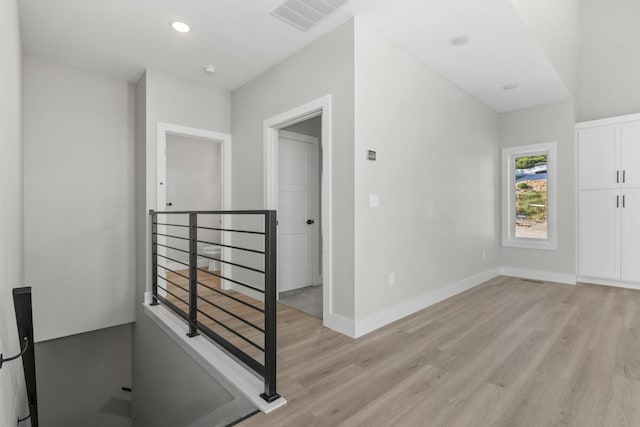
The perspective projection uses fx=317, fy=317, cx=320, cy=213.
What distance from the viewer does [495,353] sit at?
2363mm

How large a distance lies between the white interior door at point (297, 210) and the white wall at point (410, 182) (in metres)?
1.56

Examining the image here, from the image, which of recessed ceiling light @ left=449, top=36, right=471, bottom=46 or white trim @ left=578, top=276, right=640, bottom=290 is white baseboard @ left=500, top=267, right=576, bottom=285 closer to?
white trim @ left=578, top=276, right=640, bottom=290

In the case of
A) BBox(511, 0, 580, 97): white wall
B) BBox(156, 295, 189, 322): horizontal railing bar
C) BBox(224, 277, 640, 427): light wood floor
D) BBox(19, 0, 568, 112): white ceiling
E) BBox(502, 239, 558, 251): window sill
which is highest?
BBox(511, 0, 580, 97): white wall

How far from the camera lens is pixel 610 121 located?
4.36 metres

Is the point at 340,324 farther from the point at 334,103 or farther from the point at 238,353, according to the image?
the point at 334,103

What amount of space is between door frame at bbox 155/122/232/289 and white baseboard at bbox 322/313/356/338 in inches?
73.3

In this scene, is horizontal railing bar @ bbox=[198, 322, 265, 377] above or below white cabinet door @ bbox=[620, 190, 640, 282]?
below

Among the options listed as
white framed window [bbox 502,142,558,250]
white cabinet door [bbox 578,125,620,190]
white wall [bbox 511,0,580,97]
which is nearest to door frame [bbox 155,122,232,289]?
white wall [bbox 511,0,580,97]

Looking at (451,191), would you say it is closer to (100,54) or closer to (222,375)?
(222,375)

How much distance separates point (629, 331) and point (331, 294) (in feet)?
8.63

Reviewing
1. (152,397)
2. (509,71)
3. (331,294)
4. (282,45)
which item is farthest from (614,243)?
(152,397)

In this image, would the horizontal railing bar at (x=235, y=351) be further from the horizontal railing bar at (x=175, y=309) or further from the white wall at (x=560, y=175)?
the white wall at (x=560, y=175)

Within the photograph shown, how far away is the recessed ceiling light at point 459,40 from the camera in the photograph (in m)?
3.00

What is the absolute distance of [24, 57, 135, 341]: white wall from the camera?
3.38 metres
